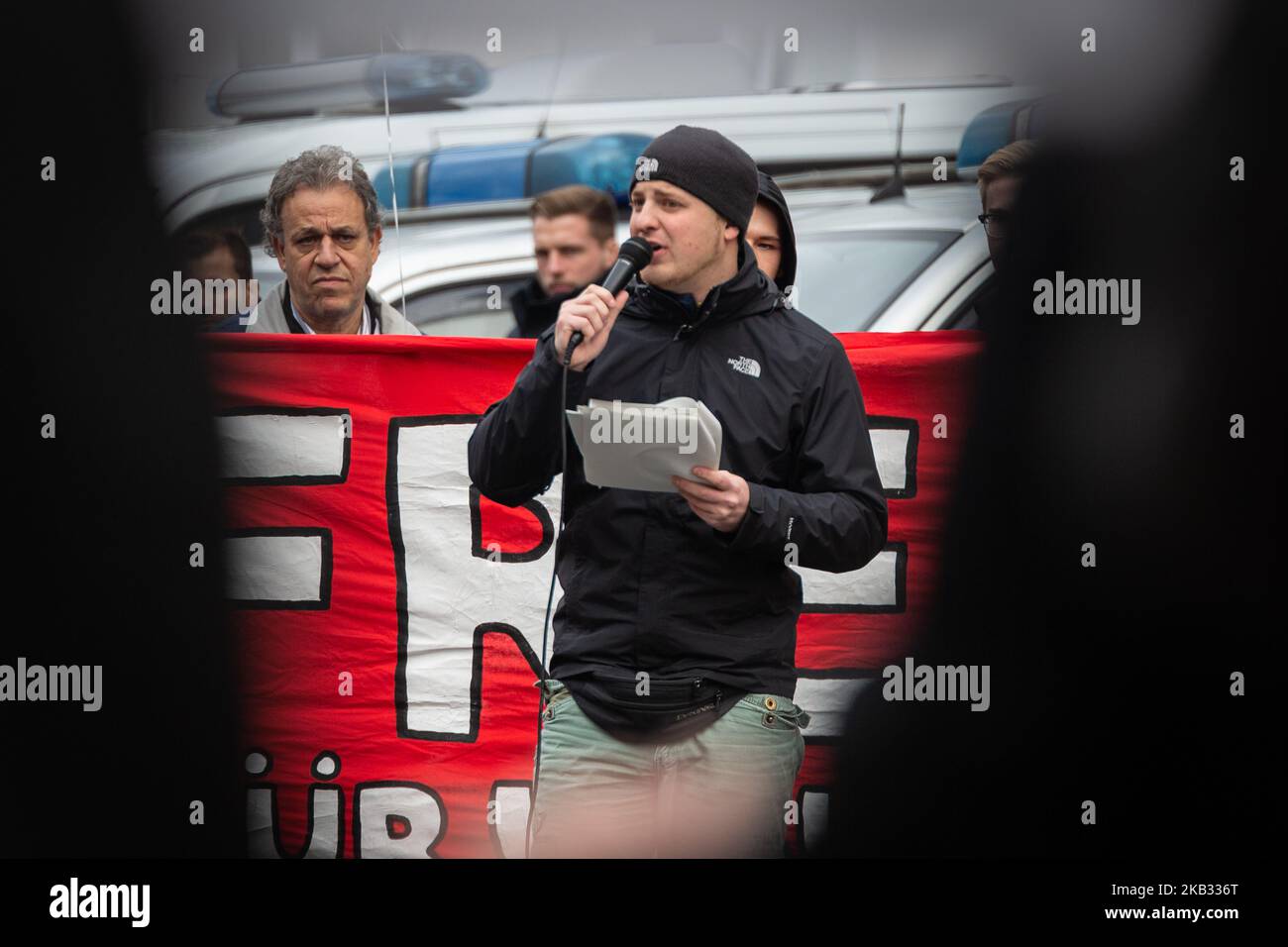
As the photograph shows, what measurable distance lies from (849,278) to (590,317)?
1.38 meters

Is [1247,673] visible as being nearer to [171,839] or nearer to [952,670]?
[952,670]

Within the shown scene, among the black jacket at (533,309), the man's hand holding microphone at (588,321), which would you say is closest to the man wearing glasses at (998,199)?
the black jacket at (533,309)

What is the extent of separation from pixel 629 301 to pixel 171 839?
1.72 m

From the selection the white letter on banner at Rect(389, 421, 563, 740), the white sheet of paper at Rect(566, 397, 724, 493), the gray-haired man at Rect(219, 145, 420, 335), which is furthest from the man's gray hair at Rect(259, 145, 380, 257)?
the white sheet of paper at Rect(566, 397, 724, 493)

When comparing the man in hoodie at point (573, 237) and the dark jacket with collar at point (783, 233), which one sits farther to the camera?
the man in hoodie at point (573, 237)

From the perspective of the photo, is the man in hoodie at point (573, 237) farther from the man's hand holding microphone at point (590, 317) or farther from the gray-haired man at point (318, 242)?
the man's hand holding microphone at point (590, 317)

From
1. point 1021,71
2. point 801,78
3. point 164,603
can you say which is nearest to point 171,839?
point 164,603

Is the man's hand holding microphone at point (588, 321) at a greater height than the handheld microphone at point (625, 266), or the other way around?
the handheld microphone at point (625, 266)

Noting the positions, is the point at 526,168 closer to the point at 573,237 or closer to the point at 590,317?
the point at 573,237

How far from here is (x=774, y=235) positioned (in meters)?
3.55

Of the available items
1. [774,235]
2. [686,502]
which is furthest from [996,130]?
[686,502]

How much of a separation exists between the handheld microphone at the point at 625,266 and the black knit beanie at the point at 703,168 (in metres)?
0.14

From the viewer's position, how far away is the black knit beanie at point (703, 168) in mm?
2873

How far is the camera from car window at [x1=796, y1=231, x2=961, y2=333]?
3895 mm
